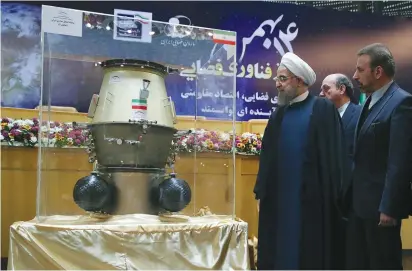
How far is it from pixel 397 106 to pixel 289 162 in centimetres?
68

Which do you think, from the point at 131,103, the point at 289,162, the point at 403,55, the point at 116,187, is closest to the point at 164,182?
the point at 116,187

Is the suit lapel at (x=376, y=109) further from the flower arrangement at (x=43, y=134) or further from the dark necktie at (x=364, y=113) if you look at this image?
the flower arrangement at (x=43, y=134)

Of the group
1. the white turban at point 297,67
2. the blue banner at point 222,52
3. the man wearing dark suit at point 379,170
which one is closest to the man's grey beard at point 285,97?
the white turban at point 297,67

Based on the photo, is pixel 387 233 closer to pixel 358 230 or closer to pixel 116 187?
pixel 358 230

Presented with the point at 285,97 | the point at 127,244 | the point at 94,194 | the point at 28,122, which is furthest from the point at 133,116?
the point at 28,122

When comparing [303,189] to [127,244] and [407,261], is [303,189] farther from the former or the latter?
[407,261]

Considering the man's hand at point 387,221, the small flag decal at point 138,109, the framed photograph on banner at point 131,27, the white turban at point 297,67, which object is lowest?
the man's hand at point 387,221

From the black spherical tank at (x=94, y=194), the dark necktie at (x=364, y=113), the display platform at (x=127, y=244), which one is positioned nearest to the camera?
the dark necktie at (x=364, y=113)

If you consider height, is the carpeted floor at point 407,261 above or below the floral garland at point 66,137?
below

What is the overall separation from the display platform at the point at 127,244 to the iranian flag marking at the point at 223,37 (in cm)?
124

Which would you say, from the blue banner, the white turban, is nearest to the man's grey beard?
the white turban

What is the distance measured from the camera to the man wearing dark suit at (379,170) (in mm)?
1938

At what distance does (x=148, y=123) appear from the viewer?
2668mm

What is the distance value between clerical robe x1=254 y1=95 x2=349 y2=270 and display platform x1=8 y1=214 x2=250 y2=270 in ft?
0.72
